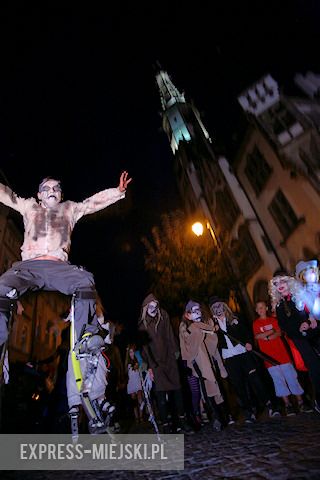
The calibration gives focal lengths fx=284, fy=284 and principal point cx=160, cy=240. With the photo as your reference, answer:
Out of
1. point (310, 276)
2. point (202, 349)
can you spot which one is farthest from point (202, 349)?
point (310, 276)

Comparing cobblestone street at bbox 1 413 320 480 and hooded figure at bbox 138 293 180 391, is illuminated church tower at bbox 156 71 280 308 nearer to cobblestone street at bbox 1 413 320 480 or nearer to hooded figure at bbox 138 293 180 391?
hooded figure at bbox 138 293 180 391

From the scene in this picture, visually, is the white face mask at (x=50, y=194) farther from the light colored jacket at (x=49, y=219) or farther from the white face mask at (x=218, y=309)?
the white face mask at (x=218, y=309)

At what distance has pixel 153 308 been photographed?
5.88m

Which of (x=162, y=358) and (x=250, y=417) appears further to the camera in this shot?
(x=162, y=358)

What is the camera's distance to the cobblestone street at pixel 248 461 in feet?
5.88

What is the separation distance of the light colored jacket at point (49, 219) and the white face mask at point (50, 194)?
0.07 metres

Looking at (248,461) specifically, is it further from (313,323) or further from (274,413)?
(274,413)

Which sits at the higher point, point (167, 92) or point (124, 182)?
point (167, 92)

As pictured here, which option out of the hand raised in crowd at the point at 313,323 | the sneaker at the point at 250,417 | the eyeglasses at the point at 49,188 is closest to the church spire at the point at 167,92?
the eyeglasses at the point at 49,188

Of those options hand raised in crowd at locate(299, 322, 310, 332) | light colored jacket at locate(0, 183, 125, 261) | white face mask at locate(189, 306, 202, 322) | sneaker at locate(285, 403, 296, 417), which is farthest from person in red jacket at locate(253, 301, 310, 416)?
light colored jacket at locate(0, 183, 125, 261)

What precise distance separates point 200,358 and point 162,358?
71 cm

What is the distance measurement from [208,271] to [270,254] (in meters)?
5.29

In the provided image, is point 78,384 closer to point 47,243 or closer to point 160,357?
point 47,243

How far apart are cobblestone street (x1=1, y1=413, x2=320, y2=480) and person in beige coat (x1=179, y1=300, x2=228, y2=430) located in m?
1.90
